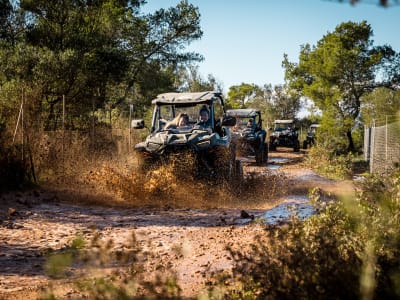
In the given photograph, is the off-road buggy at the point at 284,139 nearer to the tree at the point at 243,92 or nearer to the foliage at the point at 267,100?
the foliage at the point at 267,100

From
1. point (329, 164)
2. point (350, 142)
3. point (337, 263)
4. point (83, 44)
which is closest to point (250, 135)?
point (329, 164)

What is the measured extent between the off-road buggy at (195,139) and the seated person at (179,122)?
3cm

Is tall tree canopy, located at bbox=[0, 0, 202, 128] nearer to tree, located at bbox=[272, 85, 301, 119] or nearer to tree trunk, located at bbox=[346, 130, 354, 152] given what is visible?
tree trunk, located at bbox=[346, 130, 354, 152]

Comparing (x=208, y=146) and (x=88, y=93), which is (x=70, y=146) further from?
(x=88, y=93)

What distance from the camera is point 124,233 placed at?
6.60m

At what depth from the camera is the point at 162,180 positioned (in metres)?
9.26

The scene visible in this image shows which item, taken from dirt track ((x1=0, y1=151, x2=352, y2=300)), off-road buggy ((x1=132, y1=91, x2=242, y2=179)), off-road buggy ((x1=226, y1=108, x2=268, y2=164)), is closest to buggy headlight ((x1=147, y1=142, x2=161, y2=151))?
off-road buggy ((x1=132, y1=91, x2=242, y2=179))

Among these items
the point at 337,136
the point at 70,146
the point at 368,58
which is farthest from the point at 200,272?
the point at 368,58

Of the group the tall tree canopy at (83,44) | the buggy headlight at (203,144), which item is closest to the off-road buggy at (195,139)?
the buggy headlight at (203,144)

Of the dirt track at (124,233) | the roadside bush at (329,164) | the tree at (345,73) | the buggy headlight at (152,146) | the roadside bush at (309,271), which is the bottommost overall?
the dirt track at (124,233)

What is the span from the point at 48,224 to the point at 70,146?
16.6 feet

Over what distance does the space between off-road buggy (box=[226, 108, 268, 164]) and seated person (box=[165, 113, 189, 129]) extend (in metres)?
7.29

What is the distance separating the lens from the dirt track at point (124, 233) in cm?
460

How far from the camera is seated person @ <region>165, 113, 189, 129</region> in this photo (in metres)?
10.3
